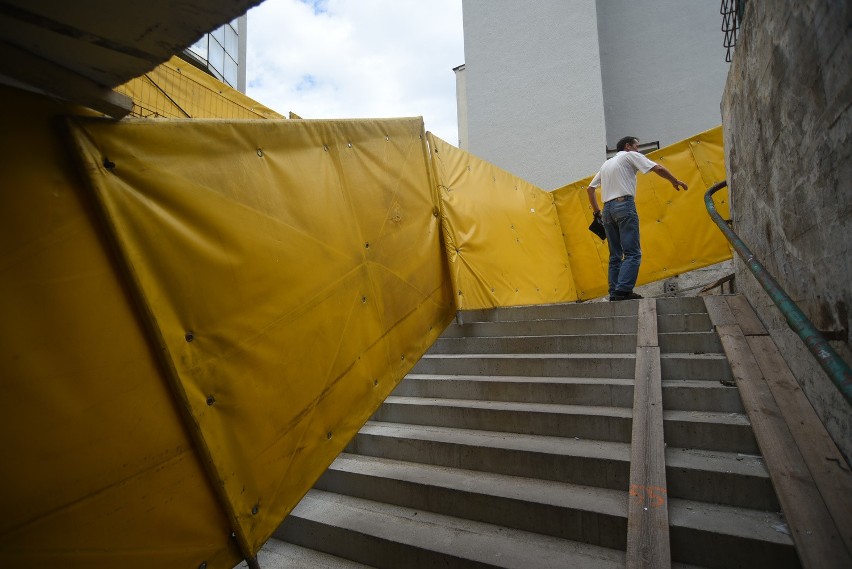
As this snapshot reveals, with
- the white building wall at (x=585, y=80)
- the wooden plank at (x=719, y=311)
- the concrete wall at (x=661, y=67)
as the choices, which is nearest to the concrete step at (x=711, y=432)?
the wooden plank at (x=719, y=311)

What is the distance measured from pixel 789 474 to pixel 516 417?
4.80ft

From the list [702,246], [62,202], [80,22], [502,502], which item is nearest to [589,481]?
[502,502]

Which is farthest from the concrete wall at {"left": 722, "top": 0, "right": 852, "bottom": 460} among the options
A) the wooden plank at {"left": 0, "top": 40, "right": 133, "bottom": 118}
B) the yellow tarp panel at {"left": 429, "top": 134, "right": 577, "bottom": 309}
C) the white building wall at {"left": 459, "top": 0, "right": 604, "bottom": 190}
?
the white building wall at {"left": 459, "top": 0, "right": 604, "bottom": 190}

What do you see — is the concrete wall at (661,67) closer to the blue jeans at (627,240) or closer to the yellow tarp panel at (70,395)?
the blue jeans at (627,240)

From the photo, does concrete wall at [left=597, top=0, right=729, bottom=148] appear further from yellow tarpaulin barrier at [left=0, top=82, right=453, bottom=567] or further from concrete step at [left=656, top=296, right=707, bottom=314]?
yellow tarpaulin barrier at [left=0, top=82, right=453, bottom=567]

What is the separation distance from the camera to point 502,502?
2408 mm

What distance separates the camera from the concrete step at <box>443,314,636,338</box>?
3771 mm

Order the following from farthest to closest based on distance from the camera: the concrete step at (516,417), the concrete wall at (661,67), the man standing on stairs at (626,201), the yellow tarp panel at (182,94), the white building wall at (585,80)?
the white building wall at (585,80) → the concrete wall at (661,67) → the yellow tarp panel at (182,94) → the man standing on stairs at (626,201) → the concrete step at (516,417)

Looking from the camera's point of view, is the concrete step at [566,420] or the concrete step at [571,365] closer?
the concrete step at [566,420]

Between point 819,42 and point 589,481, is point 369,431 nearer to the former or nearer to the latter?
point 589,481

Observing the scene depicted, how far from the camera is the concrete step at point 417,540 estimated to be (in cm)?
210

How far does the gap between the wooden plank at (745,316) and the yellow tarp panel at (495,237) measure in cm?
201

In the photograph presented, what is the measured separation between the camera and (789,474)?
6.39 ft

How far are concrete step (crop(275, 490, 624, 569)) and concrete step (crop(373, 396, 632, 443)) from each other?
28.6 inches
